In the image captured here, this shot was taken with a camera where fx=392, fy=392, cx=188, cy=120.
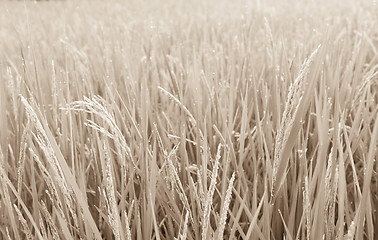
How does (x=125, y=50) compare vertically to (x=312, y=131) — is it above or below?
above

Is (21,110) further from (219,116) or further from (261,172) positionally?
(261,172)

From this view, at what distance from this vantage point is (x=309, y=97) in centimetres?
71

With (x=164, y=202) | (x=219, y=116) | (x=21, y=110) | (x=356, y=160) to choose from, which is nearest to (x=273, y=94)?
(x=219, y=116)

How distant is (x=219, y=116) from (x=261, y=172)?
0.54 ft

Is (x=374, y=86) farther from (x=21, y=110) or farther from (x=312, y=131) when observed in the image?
(x=21, y=110)

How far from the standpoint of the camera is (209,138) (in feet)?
2.94

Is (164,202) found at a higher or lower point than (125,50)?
lower

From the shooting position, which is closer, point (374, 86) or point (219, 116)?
point (219, 116)

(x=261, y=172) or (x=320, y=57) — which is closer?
(x=320, y=57)

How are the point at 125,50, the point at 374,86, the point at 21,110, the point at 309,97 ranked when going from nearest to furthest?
the point at 309,97 < the point at 21,110 < the point at 374,86 < the point at 125,50

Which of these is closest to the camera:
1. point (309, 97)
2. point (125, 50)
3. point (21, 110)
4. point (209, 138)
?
point (309, 97)

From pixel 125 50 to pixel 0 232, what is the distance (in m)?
0.80

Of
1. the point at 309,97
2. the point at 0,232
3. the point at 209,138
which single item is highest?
the point at 309,97

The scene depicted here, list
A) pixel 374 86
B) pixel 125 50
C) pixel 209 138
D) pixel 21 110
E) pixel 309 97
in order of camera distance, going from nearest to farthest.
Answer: pixel 309 97, pixel 209 138, pixel 21 110, pixel 374 86, pixel 125 50
